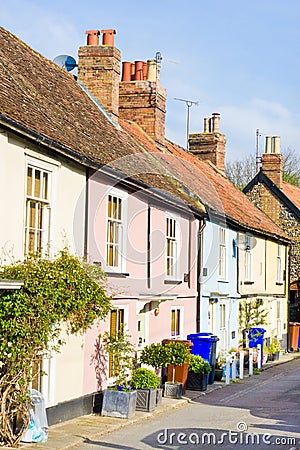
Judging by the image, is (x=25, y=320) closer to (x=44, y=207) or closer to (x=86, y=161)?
(x=44, y=207)

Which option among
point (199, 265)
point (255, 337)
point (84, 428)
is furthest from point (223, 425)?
point (255, 337)

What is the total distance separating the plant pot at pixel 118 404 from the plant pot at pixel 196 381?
452cm

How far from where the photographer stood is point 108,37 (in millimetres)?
21531

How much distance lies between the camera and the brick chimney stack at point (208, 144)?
33.4 metres

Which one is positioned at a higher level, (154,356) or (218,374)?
(154,356)

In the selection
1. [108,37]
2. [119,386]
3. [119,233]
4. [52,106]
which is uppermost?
[108,37]

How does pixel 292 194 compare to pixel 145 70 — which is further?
pixel 292 194

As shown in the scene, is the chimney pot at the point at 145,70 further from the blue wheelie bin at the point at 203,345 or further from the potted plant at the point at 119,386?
the potted plant at the point at 119,386

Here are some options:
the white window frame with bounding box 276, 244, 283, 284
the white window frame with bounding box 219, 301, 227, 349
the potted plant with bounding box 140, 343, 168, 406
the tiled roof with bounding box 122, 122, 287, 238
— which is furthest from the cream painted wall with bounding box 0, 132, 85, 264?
the white window frame with bounding box 276, 244, 283, 284

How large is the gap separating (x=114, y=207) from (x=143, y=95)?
28.6 ft

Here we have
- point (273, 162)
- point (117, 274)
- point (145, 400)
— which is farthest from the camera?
point (273, 162)

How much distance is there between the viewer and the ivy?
11156mm

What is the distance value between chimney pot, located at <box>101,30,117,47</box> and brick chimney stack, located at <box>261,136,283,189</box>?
628 inches

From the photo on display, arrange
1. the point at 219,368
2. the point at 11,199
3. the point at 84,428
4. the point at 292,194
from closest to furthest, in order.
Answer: the point at 11,199 → the point at 84,428 → the point at 219,368 → the point at 292,194
